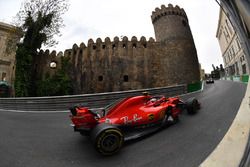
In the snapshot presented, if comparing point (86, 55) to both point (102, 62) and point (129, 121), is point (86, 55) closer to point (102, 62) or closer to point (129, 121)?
point (102, 62)

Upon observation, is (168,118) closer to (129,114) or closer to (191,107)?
(129,114)

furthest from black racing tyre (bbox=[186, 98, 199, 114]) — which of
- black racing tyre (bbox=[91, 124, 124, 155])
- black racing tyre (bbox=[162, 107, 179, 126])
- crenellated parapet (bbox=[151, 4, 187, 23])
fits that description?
crenellated parapet (bbox=[151, 4, 187, 23])

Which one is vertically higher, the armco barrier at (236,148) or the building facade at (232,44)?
the building facade at (232,44)

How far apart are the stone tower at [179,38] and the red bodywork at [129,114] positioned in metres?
14.2

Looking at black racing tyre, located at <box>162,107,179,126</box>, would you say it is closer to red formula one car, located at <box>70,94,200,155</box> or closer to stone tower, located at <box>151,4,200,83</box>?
red formula one car, located at <box>70,94,200,155</box>

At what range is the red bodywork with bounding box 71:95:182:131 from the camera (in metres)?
A: 3.14

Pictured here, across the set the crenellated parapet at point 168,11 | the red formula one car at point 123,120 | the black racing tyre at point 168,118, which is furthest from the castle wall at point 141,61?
the black racing tyre at point 168,118

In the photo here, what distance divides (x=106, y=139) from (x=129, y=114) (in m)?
0.81

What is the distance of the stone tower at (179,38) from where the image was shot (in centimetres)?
1756

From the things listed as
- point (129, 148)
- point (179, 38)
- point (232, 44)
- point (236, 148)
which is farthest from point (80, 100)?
point (232, 44)

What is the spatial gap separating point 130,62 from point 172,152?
52.5ft

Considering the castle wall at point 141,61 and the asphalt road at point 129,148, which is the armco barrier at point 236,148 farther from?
the castle wall at point 141,61

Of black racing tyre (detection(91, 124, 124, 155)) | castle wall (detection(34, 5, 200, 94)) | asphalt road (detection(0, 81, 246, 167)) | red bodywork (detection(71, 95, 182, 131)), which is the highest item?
castle wall (detection(34, 5, 200, 94))

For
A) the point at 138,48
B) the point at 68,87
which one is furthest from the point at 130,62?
the point at 68,87
